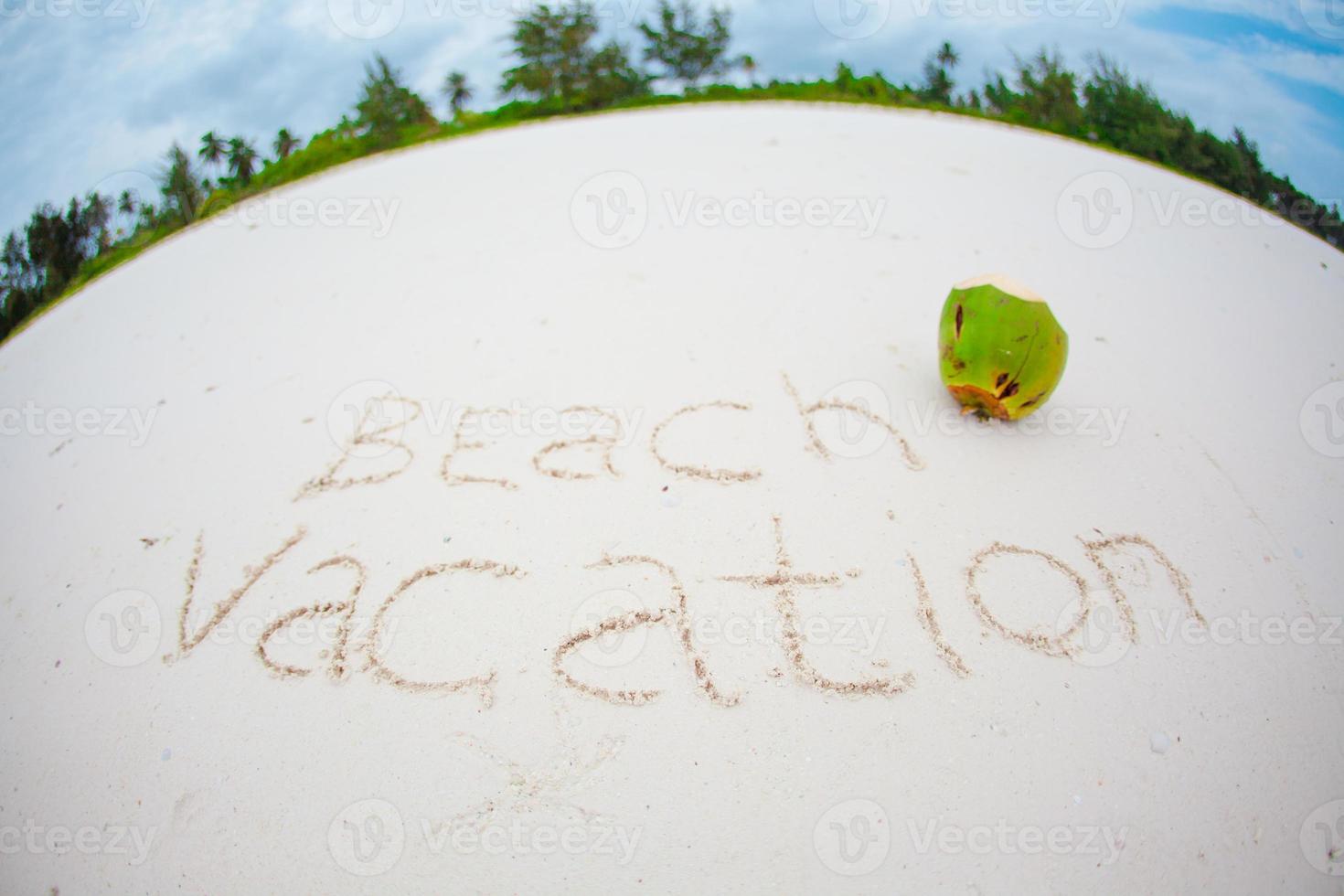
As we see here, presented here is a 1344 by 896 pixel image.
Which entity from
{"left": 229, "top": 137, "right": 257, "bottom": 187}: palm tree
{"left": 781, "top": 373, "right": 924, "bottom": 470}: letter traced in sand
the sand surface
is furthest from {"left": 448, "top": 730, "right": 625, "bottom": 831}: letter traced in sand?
{"left": 229, "top": 137, "right": 257, "bottom": 187}: palm tree

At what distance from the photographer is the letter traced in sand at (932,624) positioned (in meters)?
1.50

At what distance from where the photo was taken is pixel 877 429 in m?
2.10

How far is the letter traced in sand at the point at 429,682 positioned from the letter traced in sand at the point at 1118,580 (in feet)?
4.97

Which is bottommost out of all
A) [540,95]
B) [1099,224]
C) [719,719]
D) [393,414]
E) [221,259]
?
[719,719]

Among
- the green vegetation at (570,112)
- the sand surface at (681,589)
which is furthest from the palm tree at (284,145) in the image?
the sand surface at (681,589)

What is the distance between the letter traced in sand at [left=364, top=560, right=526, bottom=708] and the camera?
150cm

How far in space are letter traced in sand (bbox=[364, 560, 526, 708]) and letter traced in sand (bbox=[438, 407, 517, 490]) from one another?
0.98ft

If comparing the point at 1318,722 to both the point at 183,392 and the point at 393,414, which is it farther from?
the point at 183,392

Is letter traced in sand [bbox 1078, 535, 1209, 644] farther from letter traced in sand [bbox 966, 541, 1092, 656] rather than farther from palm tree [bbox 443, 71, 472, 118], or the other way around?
palm tree [bbox 443, 71, 472, 118]

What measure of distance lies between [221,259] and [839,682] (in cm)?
399

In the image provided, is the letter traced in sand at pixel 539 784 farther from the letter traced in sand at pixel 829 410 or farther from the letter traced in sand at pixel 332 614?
the letter traced in sand at pixel 829 410

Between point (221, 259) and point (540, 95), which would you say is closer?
point (221, 259)

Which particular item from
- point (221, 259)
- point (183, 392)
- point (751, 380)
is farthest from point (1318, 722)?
point (221, 259)

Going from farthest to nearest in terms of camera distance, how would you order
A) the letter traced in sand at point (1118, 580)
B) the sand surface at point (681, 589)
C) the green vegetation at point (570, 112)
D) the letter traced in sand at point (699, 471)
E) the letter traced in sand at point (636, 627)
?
the green vegetation at point (570, 112), the letter traced in sand at point (699, 471), the letter traced in sand at point (1118, 580), the letter traced in sand at point (636, 627), the sand surface at point (681, 589)
